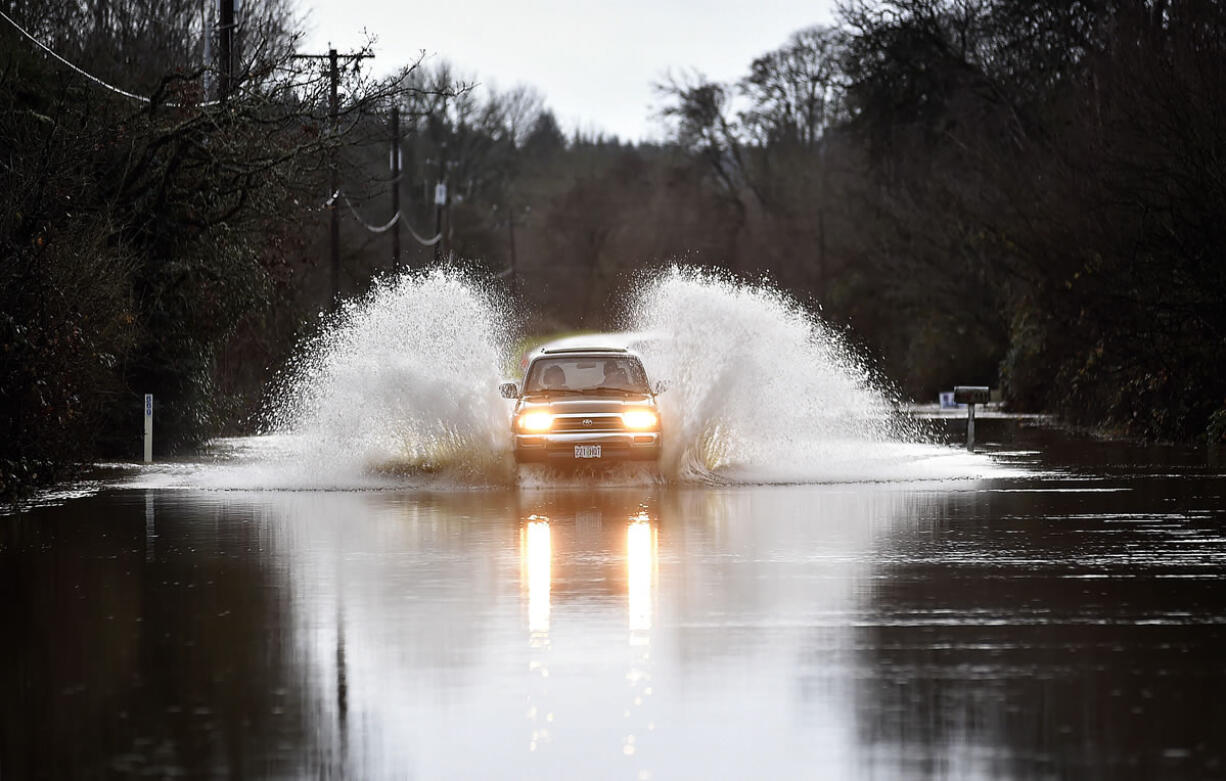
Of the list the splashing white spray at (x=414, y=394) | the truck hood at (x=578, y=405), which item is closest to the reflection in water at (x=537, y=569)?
the truck hood at (x=578, y=405)

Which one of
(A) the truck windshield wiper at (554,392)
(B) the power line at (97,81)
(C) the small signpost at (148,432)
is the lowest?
(C) the small signpost at (148,432)

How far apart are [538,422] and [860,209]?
156 ft

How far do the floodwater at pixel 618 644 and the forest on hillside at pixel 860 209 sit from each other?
6.48m

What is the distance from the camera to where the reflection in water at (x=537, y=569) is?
41.3 ft

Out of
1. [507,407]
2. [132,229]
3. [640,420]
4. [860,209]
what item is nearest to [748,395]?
[507,407]

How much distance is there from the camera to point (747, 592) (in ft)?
46.9

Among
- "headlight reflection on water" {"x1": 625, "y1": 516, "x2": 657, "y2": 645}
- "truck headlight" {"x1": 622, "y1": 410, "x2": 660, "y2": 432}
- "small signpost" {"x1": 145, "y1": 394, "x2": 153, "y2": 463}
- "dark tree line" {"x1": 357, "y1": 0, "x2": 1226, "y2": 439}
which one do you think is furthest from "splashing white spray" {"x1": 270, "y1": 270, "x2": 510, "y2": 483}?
"dark tree line" {"x1": 357, "y1": 0, "x2": 1226, "y2": 439}

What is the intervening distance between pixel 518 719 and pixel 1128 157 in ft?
90.1

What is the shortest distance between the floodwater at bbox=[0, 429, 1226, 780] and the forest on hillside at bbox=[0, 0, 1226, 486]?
648 cm

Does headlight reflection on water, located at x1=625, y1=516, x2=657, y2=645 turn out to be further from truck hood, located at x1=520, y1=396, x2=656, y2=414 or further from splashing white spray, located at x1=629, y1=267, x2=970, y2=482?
splashing white spray, located at x1=629, y1=267, x2=970, y2=482

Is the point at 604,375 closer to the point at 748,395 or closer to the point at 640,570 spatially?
the point at 748,395

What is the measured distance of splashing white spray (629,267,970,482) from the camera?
28078mm

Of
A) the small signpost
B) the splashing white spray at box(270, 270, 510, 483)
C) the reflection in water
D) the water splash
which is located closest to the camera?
the reflection in water

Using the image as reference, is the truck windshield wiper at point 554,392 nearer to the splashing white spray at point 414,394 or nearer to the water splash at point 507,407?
the water splash at point 507,407
